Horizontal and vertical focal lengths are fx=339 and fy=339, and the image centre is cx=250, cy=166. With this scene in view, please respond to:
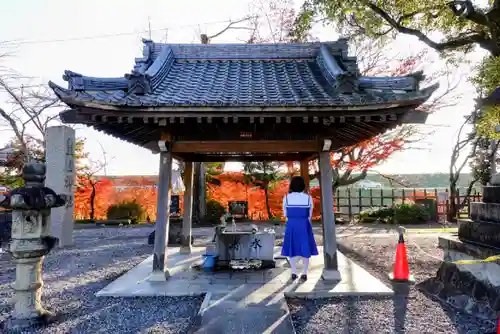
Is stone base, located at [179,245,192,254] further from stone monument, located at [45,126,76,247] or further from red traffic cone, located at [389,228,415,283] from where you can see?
red traffic cone, located at [389,228,415,283]

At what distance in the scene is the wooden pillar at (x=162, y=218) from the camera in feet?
20.7

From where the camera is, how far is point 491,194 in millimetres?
5613

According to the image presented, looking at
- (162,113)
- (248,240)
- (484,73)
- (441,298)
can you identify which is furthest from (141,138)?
(484,73)

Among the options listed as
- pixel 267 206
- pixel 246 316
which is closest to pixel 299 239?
pixel 246 316

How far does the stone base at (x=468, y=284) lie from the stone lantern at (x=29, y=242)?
6017mm

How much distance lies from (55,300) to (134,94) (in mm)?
3748

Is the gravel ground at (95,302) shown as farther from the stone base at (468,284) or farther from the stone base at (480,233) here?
the stone base at (480,233)

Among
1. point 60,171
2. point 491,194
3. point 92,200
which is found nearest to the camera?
point 491,194

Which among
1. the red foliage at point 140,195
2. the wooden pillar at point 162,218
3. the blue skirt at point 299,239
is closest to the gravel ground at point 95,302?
the wooden pillar at point 162,218

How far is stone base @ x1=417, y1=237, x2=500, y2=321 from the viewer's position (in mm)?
4699

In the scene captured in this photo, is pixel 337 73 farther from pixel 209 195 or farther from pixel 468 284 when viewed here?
pixel 209 195

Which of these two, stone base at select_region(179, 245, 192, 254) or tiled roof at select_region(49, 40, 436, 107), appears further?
stone base at select_region(179, 245, 192, 254)

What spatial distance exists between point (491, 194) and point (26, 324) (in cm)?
722

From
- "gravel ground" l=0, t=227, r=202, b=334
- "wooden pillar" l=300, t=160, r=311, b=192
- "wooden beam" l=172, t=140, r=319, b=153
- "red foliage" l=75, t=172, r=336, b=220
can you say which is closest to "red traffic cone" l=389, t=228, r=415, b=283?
"wooden beam" l=172, t=140, r=319, b=153
